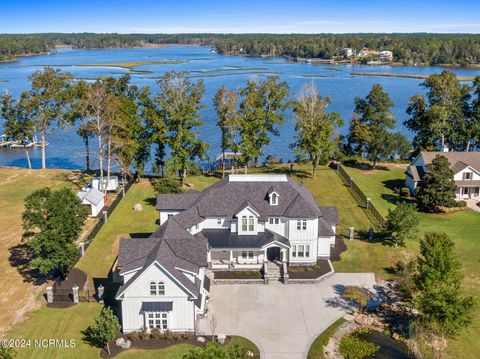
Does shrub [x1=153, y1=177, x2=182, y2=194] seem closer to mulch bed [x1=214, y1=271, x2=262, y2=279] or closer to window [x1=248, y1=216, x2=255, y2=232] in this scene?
window [x1=248, y1=216, x2=255, y2=232]

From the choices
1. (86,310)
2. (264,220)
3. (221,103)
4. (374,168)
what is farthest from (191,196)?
(374,168)

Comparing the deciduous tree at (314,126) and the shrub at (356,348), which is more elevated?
the deciduous tree at (314,126)

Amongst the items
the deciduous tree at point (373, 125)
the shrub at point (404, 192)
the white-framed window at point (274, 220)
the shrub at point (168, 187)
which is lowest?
the shrub at point (404, 192)

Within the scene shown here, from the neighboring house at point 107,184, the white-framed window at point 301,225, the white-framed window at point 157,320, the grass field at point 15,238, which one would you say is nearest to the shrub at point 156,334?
the white-framed window at point 157,320

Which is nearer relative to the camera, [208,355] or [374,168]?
[208,355]

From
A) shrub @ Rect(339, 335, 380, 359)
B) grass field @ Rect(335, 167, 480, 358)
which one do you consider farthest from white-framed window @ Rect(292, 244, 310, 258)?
shrub @ Rect(339, 335, 380, 359)

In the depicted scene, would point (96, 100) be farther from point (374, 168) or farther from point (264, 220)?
point (374, 168)

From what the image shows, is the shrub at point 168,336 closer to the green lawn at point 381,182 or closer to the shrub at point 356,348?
the shrub at point 356,348
